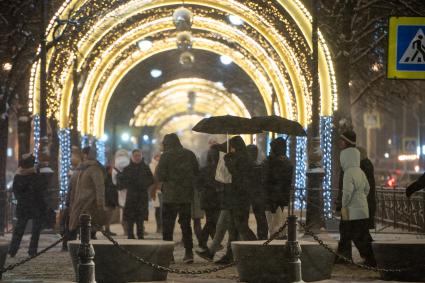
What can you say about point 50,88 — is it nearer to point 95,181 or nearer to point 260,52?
point 260,52

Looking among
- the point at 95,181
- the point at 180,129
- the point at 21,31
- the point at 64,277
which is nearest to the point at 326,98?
the point at 21,31

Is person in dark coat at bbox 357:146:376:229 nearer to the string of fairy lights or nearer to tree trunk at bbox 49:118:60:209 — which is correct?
the string of fairy lights

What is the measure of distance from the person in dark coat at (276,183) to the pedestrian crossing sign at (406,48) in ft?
13.4

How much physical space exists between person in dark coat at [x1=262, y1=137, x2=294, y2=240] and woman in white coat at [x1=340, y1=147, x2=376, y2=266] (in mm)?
1727

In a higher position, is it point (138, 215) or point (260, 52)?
point (260, 52)

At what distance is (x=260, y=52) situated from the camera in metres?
41.6

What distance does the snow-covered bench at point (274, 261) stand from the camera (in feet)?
51.0

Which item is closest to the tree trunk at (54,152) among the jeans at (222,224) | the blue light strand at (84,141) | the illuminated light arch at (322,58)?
the illuminated light arch at (322,58)

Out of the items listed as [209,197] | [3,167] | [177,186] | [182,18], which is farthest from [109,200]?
[182,18]

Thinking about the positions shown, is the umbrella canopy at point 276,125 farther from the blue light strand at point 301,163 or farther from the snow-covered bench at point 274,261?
the blue light strand at point 301,163

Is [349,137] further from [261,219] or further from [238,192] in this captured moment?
[261,219]

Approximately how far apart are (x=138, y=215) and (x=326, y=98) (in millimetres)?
7871

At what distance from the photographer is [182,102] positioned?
80.9 meters

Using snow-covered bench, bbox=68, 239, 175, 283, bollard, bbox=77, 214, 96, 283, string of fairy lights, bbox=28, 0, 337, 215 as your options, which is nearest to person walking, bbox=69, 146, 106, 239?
snow-covered bench, bbox=68, 239, 175, 283
